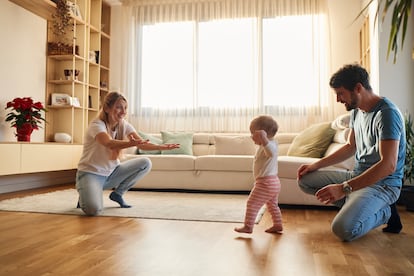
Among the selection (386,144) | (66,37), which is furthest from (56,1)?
(386,144)

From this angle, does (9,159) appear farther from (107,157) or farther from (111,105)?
(111,105)

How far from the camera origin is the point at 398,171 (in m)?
2.11

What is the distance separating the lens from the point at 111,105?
9.20 feet

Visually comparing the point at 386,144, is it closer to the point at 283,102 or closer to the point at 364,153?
the point at 364,153

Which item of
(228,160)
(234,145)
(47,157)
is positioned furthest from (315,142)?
(47,157)

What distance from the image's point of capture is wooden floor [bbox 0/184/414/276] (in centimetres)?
148

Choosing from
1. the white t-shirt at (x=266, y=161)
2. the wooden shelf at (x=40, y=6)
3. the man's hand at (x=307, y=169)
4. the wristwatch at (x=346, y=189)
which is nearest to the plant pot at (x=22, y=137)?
the wooden shelf at (x=40, y=6)

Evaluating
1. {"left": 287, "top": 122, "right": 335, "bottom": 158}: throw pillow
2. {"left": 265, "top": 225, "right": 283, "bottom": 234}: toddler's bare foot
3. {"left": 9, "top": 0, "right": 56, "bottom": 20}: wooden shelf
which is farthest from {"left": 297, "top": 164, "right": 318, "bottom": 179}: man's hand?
{"left": 9, "top": 0, "right": 56, "bottom": 20}: wooden shelf

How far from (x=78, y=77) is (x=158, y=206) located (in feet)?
9.56

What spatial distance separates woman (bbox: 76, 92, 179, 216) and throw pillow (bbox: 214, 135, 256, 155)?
1.82 m

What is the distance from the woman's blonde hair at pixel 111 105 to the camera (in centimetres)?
279

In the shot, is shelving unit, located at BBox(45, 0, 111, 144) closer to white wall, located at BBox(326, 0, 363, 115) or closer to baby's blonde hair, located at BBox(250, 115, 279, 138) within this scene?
white wall, located at BBox(326, 0, 363, 115)

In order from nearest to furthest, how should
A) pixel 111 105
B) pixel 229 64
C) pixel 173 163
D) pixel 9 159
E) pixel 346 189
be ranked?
pixel 346 189 < pixel 111 105 < pixel 9 159 < pixel 173 163 < pixel 229 64

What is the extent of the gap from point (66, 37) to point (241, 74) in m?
2.45
